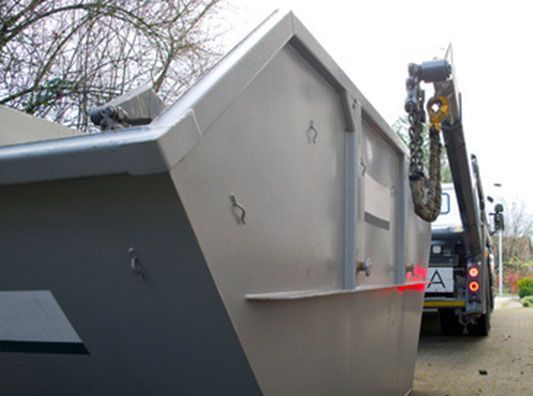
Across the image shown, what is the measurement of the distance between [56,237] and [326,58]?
1.50m

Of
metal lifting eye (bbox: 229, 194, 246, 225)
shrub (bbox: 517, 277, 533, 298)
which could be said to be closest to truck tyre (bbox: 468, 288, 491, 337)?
metal lifting eye (bbox: 229, 194, 246, 225)

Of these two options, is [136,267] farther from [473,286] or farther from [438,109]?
[473,286]

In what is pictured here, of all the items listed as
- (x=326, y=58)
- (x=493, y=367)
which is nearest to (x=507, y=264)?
(x=493, y=367)

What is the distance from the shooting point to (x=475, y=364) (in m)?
8.07

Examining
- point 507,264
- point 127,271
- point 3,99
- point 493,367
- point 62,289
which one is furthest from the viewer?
point 507,264

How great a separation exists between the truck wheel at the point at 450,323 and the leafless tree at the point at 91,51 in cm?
495

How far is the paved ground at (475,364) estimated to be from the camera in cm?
644

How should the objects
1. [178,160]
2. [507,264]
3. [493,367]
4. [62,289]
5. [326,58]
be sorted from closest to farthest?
[178,160]
[62,289]
[326,58]
[493,367]
[507,264]

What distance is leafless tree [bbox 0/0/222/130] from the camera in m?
8.73

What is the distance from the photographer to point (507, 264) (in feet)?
128

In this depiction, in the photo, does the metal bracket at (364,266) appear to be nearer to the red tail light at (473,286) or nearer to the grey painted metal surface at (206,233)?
the grey painted metal surface at (206,233)

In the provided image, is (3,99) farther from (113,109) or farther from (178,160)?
(178,160)

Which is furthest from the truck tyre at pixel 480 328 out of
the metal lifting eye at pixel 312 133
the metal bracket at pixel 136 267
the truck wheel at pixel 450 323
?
the metal bracket at pixel 136 267

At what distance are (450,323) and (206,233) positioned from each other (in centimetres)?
943
